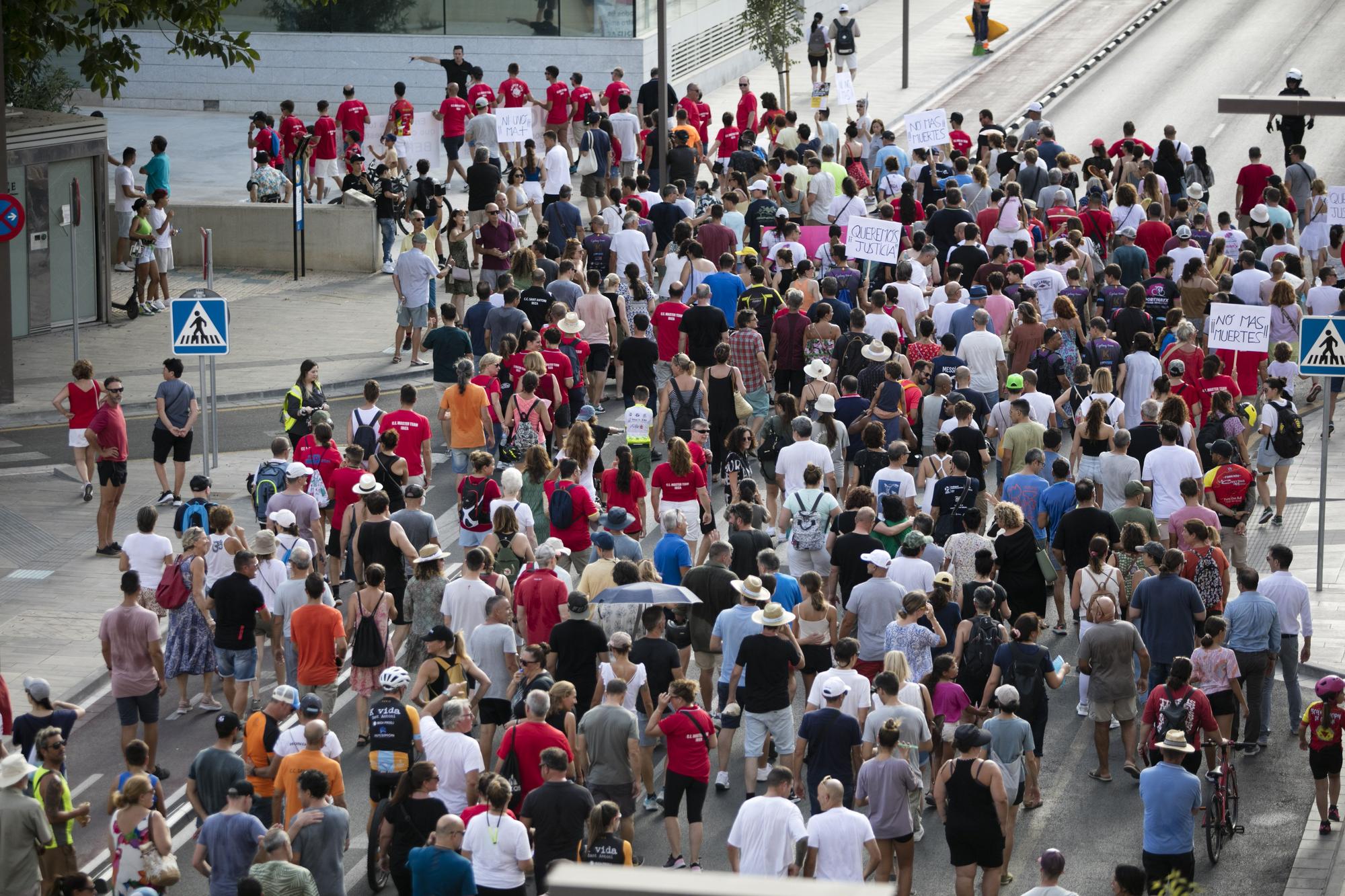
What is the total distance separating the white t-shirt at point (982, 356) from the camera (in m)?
19.6

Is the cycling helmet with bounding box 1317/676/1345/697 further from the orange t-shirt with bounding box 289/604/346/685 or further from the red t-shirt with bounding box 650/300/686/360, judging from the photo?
the red t-shirt with bounding box 650/300/686/360

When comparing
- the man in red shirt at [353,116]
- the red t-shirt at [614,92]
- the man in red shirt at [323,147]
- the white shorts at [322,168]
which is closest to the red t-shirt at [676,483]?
the man in red shirt at [323,147]

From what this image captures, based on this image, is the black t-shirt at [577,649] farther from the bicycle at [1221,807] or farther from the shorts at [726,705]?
the bicycle at [1221,807]

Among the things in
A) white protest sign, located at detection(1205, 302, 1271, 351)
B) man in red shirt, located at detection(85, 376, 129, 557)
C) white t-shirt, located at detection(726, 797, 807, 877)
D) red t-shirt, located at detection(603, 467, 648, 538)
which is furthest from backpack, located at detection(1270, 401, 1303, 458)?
man in red shirt, located at detection(85, 376, 129, 557)

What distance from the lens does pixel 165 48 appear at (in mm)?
43719

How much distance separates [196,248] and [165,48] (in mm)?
13691

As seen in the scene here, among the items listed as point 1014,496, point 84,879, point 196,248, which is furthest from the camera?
point 196,248

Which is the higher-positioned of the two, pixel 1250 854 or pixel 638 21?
pixel 638 21

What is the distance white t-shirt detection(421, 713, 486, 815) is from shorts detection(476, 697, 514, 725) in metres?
1.59

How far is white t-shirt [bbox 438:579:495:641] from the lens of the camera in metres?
14.4

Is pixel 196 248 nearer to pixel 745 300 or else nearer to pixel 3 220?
pixel 3 220

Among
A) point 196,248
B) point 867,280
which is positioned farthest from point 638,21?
point 867,280

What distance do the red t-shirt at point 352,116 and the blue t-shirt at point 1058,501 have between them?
64.8 ft

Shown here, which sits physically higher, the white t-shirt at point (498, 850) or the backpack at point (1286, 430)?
the backpack at point (1286, 430)
